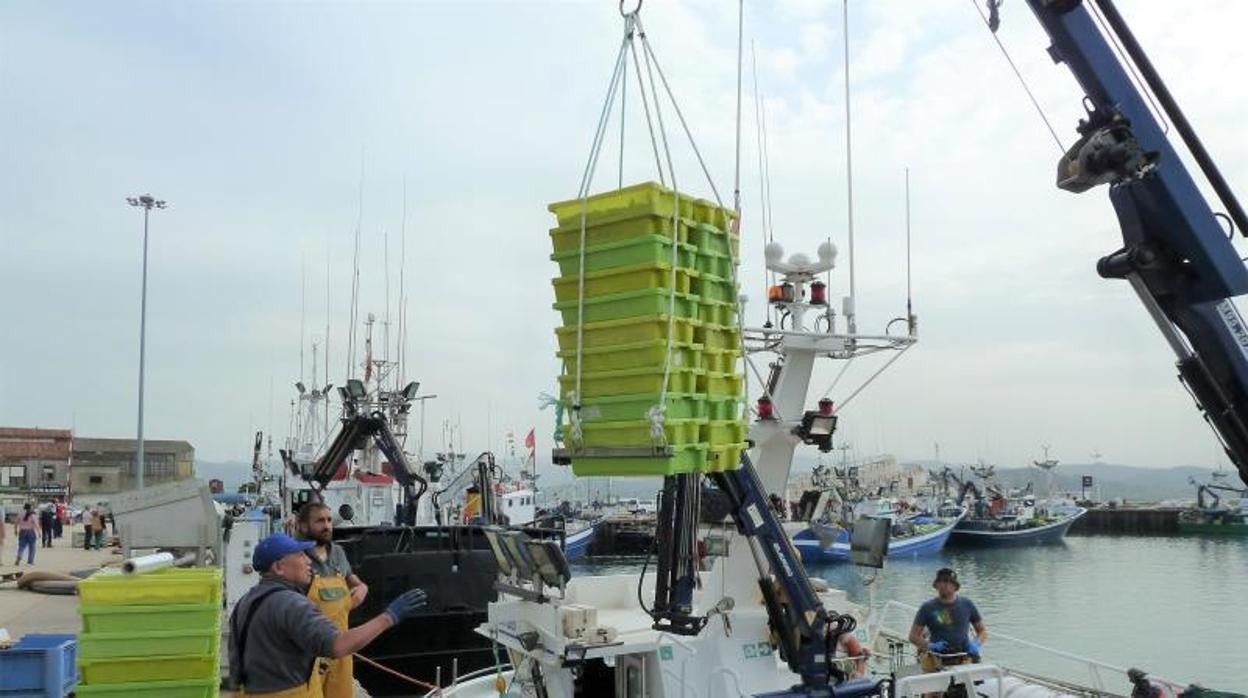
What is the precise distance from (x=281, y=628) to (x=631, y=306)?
2.32 meters

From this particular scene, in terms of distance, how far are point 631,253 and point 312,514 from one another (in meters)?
2.53

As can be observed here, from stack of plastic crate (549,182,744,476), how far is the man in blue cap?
1.44 meters

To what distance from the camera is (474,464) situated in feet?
58.3

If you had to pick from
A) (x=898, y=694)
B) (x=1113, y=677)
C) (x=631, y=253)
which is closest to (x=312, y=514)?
(x=631, y=253)

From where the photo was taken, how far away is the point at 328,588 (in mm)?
5535

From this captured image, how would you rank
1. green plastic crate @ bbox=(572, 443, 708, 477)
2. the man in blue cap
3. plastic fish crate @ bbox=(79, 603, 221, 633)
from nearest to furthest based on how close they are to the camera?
the man in blue cap, green plastic crate @ bbox=(572, 443, 708, 477), plastic fish crate @ bbox=(79, 603, 221, 633)

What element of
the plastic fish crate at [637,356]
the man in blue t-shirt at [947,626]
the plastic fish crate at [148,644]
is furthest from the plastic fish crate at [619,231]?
the man in blue t-shirt at [947,626]

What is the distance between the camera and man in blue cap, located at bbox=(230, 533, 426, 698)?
3912mm

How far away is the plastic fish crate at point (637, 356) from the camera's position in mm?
4977

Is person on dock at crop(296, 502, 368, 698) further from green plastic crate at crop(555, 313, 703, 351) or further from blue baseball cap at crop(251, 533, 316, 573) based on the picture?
green plastic crate at crop(555, 313, 703, 351)

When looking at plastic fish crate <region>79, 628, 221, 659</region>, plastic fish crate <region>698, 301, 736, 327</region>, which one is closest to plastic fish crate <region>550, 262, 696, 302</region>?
plastic fish crate <region>698, 301, 736, 327</region>

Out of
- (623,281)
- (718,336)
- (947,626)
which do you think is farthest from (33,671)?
(947,626)

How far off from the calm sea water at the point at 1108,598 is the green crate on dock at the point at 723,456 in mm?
1723

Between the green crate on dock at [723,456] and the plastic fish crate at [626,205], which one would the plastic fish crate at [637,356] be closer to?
the green crate on dock at [723,456]
